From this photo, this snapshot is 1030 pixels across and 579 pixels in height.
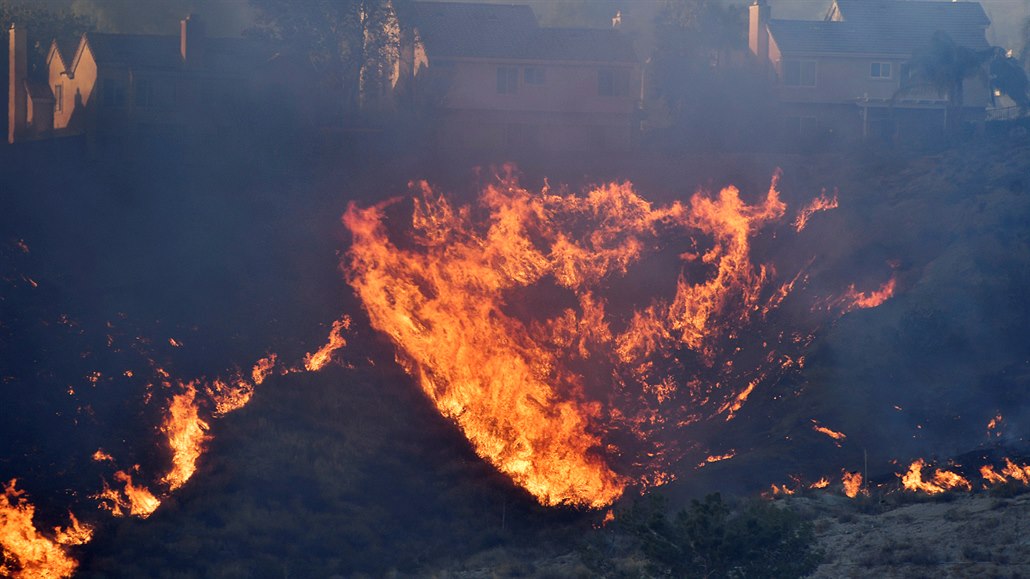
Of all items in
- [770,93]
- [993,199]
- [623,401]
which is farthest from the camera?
[770,93]

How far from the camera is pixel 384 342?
43.4m

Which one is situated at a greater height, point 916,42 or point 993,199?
point 916,42

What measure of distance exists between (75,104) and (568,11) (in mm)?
55030

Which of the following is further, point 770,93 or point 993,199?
point 770,93

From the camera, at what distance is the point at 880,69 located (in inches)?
2992

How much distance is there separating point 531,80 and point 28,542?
43183mm

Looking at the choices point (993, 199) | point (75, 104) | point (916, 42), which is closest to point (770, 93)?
point (916, 42)

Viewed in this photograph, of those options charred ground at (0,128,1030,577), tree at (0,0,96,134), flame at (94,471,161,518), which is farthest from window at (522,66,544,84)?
flame at (94,471,161,518)

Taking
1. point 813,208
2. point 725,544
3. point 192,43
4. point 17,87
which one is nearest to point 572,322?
point 813,208

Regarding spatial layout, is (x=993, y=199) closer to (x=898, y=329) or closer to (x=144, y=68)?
(x=898, y=329)

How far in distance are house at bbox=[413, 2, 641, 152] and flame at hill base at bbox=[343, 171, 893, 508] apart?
54.7 feet

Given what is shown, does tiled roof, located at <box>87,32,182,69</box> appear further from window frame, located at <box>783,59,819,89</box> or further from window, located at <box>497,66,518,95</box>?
window frame, located at <box>783,59,819,89</box>

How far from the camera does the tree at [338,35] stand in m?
66.6

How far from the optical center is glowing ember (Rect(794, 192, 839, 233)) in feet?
166
